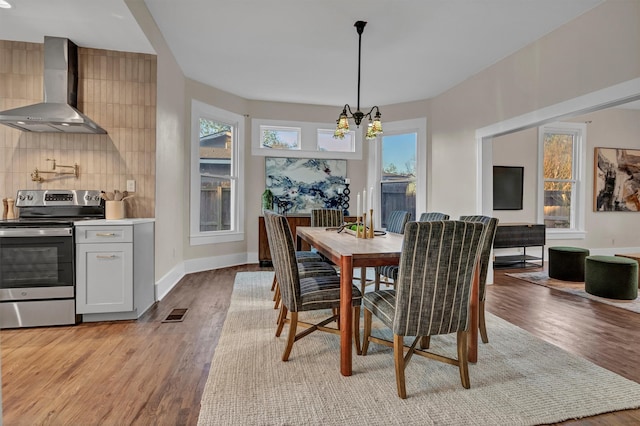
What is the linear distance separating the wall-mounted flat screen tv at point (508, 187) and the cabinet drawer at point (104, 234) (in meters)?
5.76

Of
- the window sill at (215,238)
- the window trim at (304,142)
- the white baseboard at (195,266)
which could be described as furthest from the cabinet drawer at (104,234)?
the window trim at (304,142)

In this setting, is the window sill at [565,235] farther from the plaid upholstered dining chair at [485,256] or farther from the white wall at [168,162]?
the white wall at [168,162]

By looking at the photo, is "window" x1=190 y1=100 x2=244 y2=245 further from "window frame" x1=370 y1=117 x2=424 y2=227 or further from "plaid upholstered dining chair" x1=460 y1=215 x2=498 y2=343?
"plaid upholstered dining chair" x1=460 y1=215 x2=498 y2=343

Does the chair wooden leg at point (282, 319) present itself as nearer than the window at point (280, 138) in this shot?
Yes

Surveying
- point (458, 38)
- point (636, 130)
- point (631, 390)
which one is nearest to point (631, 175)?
point (636, 130)

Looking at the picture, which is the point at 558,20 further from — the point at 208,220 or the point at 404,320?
the point at 208,220

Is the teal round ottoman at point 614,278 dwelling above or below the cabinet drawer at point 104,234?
below

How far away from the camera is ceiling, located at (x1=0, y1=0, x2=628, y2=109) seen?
2.99 metres

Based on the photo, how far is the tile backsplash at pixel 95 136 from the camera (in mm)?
3268

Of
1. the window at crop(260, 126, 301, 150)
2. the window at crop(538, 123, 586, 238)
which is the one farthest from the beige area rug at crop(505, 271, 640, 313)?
the window at crop(260, 126, 301, 150)

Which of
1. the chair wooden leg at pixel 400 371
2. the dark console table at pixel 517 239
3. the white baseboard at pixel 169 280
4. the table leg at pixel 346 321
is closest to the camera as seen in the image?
the chair wooden leg at pixel 400 371

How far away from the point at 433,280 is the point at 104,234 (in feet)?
8.97

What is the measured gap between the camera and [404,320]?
6.12 feet

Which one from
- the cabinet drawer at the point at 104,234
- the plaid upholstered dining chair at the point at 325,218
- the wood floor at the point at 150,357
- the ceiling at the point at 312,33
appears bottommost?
the wood floor at the point at 150,357
